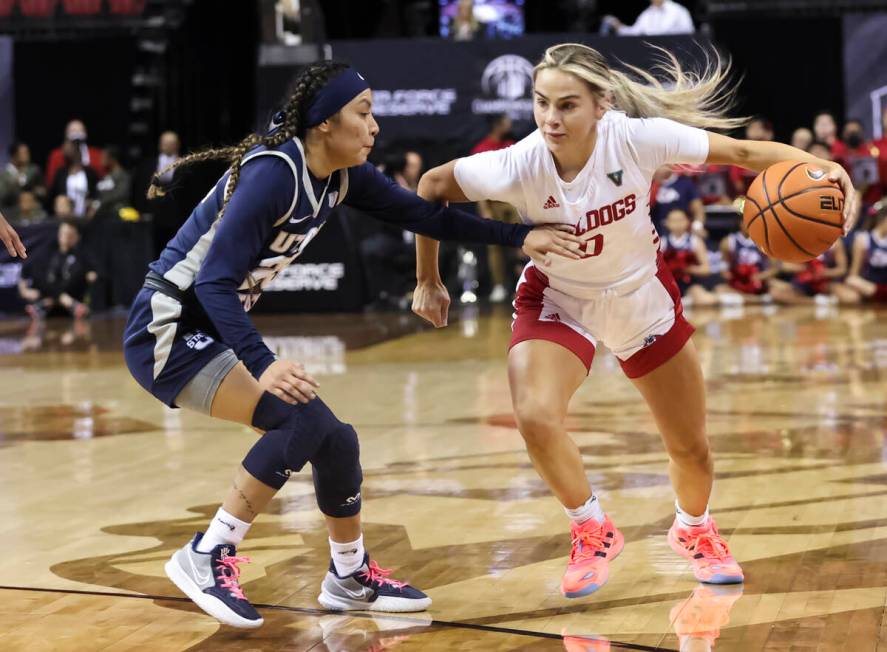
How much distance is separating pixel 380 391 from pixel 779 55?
8.69 metres

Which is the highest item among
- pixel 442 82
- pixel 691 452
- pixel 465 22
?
pixel 465 22

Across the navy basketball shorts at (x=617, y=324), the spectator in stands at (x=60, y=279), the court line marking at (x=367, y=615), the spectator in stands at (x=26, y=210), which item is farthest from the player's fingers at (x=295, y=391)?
the spectator in stands at (x=26, y=210)

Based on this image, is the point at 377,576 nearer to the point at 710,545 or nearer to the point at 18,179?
the point at 710,545

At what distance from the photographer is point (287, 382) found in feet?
11.6

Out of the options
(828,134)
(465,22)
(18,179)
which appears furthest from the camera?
(18,179)

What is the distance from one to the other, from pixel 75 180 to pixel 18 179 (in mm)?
651

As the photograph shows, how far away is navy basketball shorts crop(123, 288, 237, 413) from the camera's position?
396cm

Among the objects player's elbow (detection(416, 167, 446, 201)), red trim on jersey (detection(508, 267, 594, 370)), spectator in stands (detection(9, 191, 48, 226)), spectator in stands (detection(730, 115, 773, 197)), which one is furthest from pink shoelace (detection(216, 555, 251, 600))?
spectator in stands (detection(9, 191, 48, 226))

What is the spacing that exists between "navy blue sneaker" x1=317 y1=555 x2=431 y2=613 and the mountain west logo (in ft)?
36.4

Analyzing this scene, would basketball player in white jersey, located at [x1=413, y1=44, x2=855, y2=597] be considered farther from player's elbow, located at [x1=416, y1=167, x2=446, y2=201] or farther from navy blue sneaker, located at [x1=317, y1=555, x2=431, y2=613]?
navy blue sneaker, located at [x1=317, y1=555, x2=431, y2=613]

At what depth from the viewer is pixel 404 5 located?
18422 millimetres

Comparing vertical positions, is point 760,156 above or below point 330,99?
below

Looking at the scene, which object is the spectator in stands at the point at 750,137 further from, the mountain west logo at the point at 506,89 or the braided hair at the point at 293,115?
the braided hair at the point at 293,115

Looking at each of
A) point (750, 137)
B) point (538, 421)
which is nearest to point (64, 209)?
point (750, 137)
